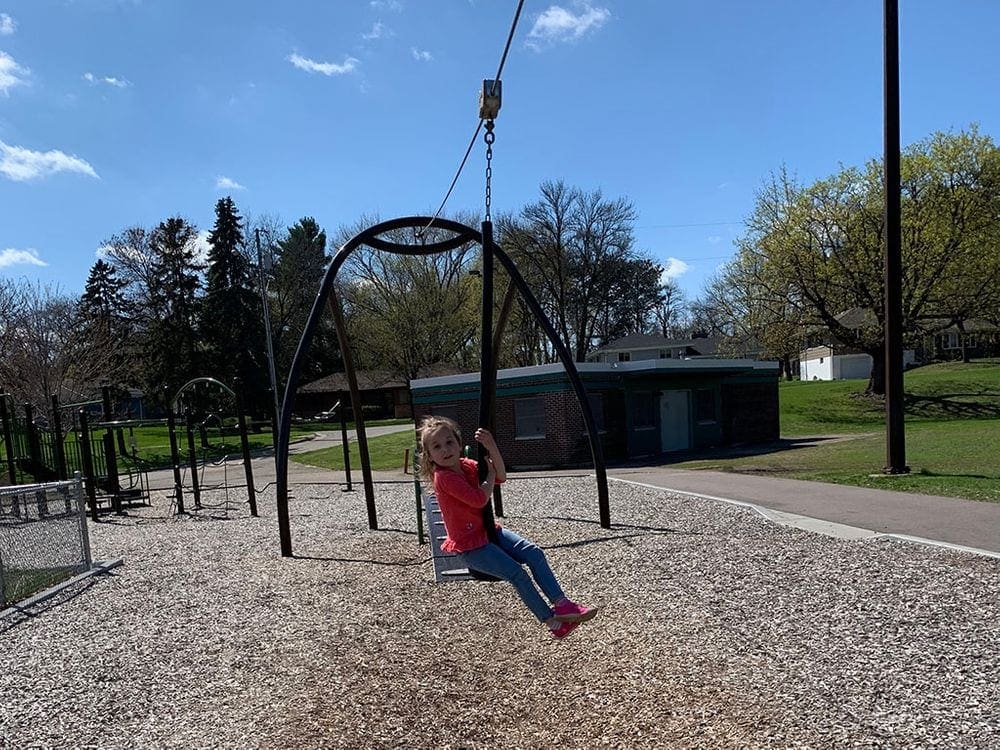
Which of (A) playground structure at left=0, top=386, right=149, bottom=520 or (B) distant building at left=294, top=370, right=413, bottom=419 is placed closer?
(A) playground structure at left=0, top=386, right=149, bottom=520

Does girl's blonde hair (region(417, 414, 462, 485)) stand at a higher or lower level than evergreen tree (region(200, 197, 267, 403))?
lower

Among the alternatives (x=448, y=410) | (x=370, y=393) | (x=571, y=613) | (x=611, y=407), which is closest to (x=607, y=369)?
(x=611, y=407)

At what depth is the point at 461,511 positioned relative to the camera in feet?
16.9

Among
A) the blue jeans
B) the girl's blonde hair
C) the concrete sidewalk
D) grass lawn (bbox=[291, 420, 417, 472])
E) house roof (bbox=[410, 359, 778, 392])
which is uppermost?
house roof (bbox=[410, 359, 778, 392])

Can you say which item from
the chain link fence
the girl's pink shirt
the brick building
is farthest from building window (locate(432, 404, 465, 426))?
the girl's pink shirt

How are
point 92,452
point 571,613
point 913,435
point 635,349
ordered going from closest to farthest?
1. point 571,613
2. point 92,452
3. point 913,435
4. point 635,349

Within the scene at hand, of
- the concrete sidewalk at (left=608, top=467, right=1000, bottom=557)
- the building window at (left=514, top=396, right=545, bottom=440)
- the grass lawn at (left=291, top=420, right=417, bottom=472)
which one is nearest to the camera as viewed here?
the concrete sidewalk at (left=608, top=467, right=1000, bottom=557)

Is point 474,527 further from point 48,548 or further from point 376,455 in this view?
point 376,455

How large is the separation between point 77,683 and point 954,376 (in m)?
53.1

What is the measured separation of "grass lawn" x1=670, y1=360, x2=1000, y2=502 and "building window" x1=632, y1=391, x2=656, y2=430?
301cm

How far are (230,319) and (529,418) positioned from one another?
33167mm

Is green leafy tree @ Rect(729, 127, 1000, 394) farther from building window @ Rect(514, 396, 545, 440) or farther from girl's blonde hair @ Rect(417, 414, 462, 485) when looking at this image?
girl's blonde hair @ Rect(417, 414, 462, 485)

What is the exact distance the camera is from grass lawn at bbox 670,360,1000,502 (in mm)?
14766

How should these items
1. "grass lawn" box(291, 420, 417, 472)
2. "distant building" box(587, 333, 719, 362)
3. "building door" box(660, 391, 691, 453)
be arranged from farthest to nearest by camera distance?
Result: "distant building" box(587, 333, 719, 362) → "grass lawn" box(291, 420, 417, 472) → "building door" box(660, 391, 691, 453)
